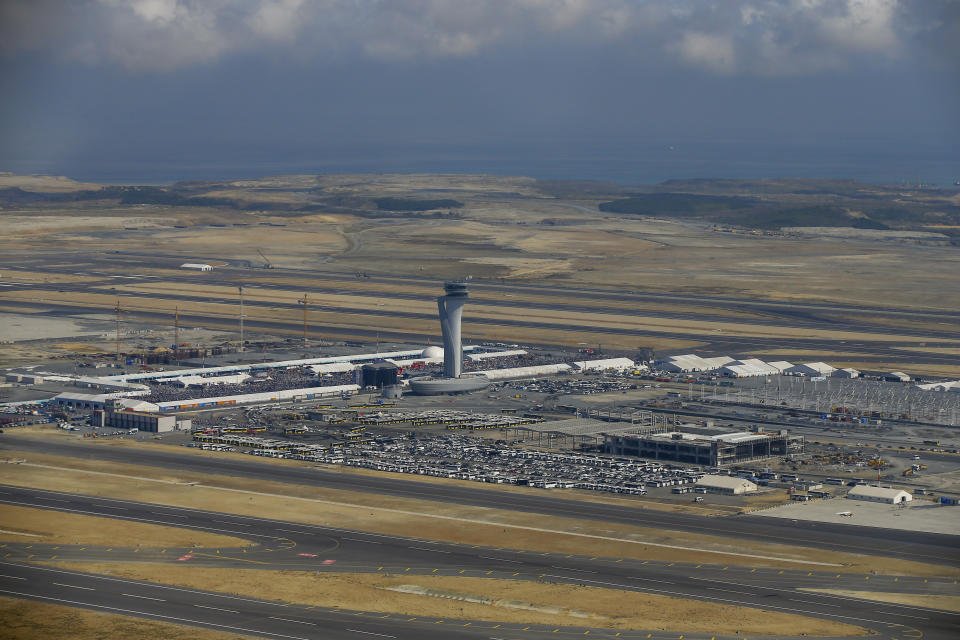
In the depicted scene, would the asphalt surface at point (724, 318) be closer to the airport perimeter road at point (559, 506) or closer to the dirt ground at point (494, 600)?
the airport perimeter road at point (559, 506)

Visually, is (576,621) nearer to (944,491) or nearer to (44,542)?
(44,542)

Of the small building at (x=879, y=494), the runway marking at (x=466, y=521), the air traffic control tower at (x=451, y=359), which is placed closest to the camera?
the runway marking at (x=466, y=521)

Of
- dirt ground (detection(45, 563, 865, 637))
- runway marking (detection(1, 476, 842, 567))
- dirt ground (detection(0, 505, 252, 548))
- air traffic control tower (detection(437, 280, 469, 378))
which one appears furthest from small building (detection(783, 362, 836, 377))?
dirt ground (detection(0, 505, 252, 548))

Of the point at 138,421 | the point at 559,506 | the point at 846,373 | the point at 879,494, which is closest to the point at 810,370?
the point at 846,373

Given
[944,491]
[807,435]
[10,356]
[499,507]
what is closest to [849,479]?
[944,491]

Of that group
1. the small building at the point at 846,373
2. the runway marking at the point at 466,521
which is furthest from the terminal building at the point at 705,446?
the small building at the point at 846,373
